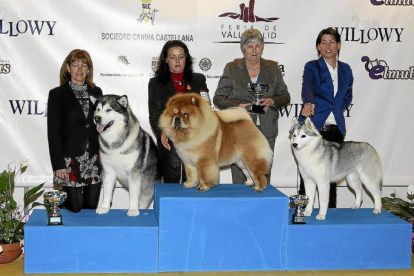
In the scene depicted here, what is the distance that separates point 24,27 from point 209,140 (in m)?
2.86

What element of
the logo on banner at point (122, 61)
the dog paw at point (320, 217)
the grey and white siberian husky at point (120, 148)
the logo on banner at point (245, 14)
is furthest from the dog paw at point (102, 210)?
the logo on banner at point (245, 14)

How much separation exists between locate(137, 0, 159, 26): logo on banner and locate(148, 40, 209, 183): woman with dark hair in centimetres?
129

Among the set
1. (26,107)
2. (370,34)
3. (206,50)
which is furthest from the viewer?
(370,34)

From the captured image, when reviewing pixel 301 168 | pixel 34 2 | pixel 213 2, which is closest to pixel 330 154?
pixel 301 168

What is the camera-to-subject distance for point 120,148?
374 centimetres

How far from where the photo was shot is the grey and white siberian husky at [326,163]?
3.85 m

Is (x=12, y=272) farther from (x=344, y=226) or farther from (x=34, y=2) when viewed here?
(x=34, y=2)

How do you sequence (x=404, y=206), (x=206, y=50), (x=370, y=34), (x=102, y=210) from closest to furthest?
(x=102, y=210) → (x=404, y=206) → (x=206, y=50) → (x=370, y=34)

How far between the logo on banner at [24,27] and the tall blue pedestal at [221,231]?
8.88 feet

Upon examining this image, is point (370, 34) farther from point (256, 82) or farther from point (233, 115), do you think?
point (233, 115)

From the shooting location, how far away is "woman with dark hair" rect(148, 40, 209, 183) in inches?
169

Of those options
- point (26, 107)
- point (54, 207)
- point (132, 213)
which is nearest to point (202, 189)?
point (132, 213)

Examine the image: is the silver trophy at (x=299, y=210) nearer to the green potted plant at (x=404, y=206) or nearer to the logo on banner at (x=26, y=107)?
the green potted plant at (x=404, y=206)

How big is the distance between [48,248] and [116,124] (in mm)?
1038
